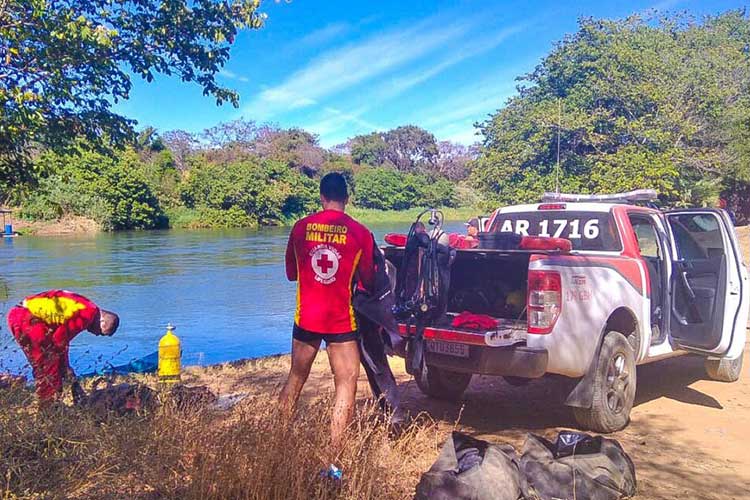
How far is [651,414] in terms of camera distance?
6449 millimetres

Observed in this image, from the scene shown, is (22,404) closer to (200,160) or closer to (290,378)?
(290,378)

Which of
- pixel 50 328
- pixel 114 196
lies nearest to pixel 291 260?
pixel 50 328

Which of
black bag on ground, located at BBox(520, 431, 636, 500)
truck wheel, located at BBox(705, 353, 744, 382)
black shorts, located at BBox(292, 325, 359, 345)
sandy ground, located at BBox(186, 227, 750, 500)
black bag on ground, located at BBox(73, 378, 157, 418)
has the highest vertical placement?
black shorts, located at BBox(292, 325, 359, 345)

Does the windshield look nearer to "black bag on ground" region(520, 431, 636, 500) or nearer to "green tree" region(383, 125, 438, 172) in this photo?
"black bag on ground" region(520, 431, 636, 500)

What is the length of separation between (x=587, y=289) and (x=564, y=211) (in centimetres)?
154

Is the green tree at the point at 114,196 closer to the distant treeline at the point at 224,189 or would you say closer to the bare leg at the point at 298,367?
the distant treeline at the point at 224,189

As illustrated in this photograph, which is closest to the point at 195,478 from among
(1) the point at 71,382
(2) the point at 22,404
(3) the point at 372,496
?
(3) the point at 372,496

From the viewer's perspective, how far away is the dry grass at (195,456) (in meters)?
3.55

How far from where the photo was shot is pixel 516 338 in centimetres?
539

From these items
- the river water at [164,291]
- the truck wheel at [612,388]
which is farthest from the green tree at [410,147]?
the truck wheel at [612,388]

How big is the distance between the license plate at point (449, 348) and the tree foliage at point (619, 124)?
58.7 ft

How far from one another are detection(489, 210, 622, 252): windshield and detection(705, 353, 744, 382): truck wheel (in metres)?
2.04

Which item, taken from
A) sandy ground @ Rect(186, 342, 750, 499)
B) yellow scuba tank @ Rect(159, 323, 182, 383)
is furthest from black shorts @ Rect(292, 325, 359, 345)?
yellow scuba tank @ Rect(159, 323, 182, 383)

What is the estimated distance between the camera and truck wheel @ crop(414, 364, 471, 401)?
695 centimetres
